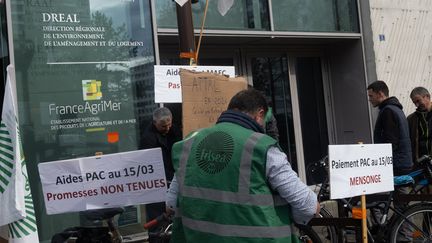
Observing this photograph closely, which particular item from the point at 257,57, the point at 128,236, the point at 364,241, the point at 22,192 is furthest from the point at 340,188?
the point at 257,57

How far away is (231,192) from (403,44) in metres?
7.33

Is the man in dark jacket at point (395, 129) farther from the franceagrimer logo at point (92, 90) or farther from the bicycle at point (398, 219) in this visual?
the franceagrimer logo at point (92, 90)

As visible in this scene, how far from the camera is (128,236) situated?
6355 millimetres

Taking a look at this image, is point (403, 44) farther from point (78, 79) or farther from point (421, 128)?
point (78, 79)

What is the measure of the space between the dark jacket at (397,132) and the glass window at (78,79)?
104 inches

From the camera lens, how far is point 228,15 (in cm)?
777

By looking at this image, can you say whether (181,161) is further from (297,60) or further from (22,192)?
(297,60)

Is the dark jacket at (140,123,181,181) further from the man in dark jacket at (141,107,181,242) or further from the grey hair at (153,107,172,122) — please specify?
the grey hair at (153,107,172,122)

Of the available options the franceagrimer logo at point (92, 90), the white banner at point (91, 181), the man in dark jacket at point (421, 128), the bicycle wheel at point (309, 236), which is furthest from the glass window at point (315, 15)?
the white banner at point (91, 181)

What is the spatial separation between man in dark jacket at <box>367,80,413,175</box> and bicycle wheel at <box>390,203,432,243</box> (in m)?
0.74

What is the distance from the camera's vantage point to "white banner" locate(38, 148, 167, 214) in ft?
14.3

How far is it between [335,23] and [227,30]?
2.13 m

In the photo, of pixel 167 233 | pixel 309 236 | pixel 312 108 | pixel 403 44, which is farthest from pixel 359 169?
pixel 403 44

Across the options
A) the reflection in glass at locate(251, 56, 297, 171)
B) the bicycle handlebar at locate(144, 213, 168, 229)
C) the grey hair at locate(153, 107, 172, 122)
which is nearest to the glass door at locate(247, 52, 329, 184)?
the reflection in glass at locate(251, 56, 297, 171)
